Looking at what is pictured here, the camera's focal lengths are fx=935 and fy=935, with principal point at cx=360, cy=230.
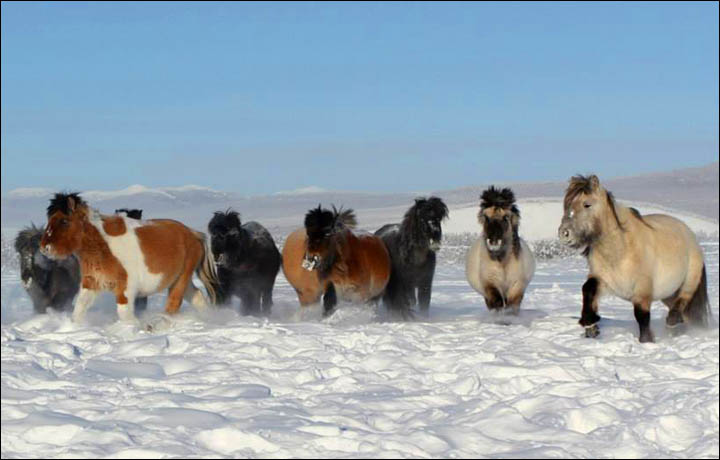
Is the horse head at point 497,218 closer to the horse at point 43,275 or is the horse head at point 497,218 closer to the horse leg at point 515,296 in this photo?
the horse leg at point 515,296

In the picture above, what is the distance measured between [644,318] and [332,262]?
12.0 ft

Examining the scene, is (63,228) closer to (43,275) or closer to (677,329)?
(43,275)

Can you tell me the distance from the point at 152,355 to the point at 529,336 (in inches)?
153

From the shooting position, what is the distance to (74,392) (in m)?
6.84

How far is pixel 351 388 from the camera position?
23.4ft

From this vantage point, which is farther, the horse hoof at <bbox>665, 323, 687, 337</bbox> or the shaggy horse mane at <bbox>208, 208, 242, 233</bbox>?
the shaggy horse mane at <bbox>208, 208, 242, 233</bbox>

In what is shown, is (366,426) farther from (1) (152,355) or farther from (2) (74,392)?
(1) (152,355)

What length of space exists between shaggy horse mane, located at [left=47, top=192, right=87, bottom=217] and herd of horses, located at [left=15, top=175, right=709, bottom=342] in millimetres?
11

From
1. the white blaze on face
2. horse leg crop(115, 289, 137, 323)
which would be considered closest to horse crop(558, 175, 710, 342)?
the white blaze on face

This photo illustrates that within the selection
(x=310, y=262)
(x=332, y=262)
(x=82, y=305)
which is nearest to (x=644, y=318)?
(x=332, y=262)

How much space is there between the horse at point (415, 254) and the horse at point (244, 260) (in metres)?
1.60

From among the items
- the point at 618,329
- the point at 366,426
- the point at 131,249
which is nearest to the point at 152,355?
the point at 131,249

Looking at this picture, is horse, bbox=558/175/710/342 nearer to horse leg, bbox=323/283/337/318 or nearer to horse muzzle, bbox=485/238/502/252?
horse muzzle, bbox=485/238/502/252

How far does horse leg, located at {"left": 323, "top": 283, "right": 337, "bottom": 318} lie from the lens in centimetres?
1120
